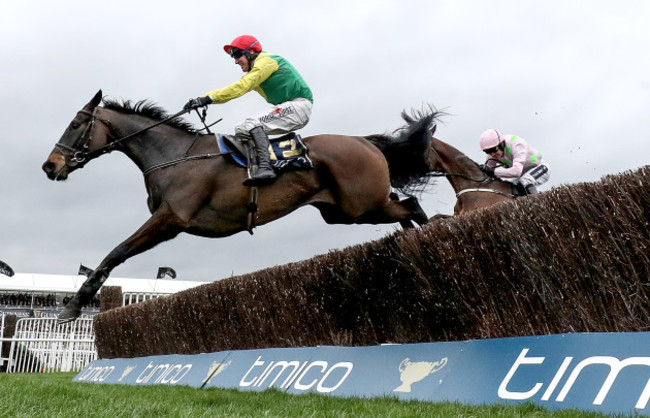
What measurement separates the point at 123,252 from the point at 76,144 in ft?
3.58

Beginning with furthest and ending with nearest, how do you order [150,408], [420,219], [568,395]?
[420,219], [150,408], [568,395]

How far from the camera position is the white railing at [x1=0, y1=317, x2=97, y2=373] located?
13.4 meters

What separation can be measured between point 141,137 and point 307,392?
8.13 feet

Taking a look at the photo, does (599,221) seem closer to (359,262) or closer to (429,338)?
(429,338)

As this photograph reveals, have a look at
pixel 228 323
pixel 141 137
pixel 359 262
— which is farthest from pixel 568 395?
pixel 228 323

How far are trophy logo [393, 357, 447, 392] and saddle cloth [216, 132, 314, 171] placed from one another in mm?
1925

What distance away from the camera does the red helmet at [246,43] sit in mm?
5410

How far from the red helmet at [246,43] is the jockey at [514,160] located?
3.12 m

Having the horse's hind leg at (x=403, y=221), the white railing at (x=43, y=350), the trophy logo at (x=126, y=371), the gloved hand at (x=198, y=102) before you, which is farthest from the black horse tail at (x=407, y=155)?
the white railing at (x=43, y=350)

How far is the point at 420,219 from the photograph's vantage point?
5871 millimetres

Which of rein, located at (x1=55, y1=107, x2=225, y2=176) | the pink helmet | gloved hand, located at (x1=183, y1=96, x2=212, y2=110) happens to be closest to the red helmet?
gloved hand, located at (x1=183, y1=96, x2=212, y2=110)

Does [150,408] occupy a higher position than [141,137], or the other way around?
[141,137]

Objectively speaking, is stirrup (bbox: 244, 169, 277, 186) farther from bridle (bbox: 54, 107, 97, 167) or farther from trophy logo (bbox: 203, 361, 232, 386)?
trophy logo (bbox: 203, 361, 232, 386)

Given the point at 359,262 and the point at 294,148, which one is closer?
the point at 359,262
